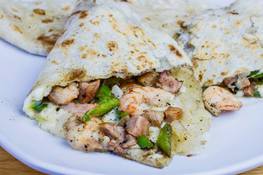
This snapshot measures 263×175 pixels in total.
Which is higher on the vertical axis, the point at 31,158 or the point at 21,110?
the point at 21,110

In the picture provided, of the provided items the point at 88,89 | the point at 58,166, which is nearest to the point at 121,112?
the point at 88,89

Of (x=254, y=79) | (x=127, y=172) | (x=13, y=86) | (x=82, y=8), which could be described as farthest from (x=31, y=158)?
(x=254, y=79)

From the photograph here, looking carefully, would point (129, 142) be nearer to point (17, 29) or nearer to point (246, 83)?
point (246, 83)

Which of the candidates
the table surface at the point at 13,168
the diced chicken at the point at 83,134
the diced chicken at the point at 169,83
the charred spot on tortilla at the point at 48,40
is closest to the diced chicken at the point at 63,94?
the diced chicken at the point at 83,134

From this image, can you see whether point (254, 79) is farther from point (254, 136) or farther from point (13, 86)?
point (13, 86)

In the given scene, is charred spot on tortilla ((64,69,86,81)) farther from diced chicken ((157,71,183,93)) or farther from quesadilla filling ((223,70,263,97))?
quesadilla filling ((223,70,263,97))

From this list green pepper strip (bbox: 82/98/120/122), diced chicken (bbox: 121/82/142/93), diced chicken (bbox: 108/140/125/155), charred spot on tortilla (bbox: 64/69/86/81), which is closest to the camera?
diced chicken (bbox: 108/140/125/155)

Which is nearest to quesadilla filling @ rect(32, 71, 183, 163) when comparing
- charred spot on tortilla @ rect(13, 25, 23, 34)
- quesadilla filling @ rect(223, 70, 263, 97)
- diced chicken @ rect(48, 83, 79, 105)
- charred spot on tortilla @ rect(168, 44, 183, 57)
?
diced chicken @ rect(48, 83, 79, 105)
